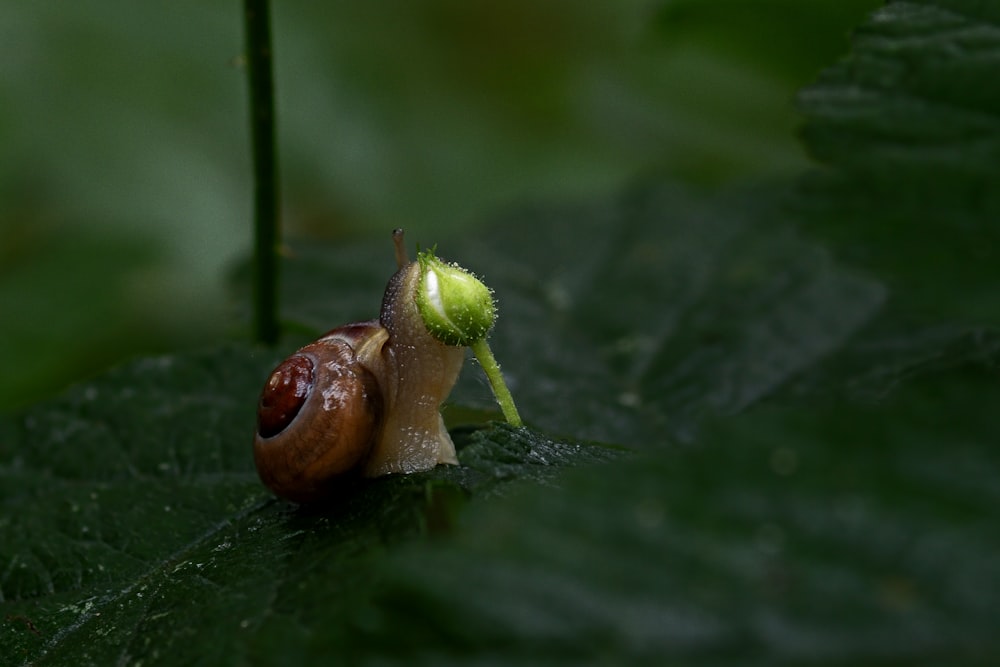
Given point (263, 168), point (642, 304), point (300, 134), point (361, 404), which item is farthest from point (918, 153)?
point (300, 134)

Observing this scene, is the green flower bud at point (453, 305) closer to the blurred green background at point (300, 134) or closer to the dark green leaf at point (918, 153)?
the dark green leaf at point (918, 153)

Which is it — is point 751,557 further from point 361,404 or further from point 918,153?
point 361,404

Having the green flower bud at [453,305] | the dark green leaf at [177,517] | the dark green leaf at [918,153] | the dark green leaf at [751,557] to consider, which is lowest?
the dark green leaf at [177,517]

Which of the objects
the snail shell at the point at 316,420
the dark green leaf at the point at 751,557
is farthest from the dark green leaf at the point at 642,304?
the dark green leaf at the point at 751,557

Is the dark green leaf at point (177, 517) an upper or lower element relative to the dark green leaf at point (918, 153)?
lower

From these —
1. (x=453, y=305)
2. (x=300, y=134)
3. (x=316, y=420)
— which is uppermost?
(x=300, y=134)

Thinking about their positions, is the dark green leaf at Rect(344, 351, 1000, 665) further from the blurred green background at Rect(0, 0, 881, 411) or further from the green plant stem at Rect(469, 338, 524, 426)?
the blurred green background at Rect(0, 0, 881, 411)

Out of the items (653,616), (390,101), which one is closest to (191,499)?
(653,616)
